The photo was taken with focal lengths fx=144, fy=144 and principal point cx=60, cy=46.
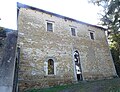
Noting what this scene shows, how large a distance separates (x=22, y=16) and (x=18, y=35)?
1.85 metres

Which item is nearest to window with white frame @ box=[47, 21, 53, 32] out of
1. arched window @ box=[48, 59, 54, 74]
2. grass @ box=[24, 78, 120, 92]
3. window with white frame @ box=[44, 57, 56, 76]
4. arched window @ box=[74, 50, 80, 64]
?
window with white frame @ box=[44, 57, 56, 76]

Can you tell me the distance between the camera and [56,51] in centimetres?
1315

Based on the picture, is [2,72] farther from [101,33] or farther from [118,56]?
[118,56]

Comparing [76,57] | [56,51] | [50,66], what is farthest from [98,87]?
[76,57]

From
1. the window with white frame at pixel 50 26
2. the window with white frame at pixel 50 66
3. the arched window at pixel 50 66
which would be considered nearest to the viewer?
the window with white frame at pixel 50 66

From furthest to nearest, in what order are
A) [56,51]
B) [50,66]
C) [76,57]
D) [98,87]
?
1. [76,57]
2. [56,51]
3. [50,66]
4. [98,87]

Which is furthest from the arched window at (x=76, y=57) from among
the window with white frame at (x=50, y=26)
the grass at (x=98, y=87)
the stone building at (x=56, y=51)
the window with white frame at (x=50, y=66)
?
the grass at (x=98, y=87)

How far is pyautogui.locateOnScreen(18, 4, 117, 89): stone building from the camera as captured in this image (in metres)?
11.3

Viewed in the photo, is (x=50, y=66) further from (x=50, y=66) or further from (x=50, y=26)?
(x=50, y=26)

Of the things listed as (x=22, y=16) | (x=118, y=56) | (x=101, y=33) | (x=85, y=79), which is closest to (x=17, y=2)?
(x=22, y=16)

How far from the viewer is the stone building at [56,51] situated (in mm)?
11320

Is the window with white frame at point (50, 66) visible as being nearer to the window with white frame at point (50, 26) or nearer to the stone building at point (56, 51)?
the stone building at point (56, 51)

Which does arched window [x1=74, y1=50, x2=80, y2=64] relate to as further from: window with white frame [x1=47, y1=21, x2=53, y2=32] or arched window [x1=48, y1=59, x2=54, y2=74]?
window with white frame [x1=47, y1=21, x2=53, y2=32]

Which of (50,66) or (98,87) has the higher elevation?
(50,66)
